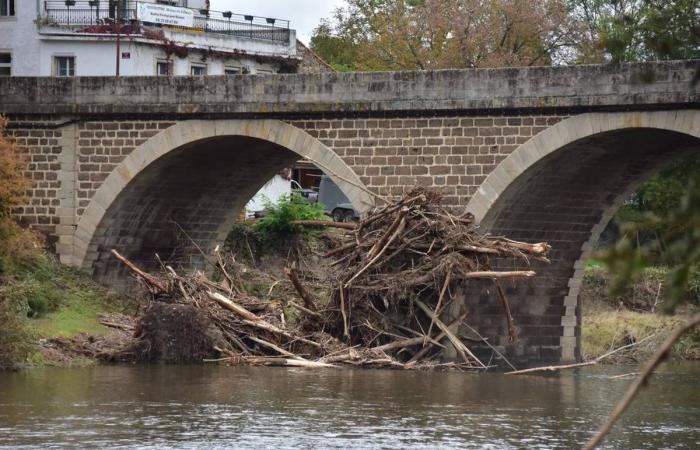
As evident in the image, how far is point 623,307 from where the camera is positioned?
33531mm

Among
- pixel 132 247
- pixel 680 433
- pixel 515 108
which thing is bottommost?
pixel 680 433

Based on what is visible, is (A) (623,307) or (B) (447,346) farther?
(A) (623,307)

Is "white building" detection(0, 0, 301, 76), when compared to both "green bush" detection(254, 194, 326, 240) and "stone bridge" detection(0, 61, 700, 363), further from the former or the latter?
"stone bridge" detection(0, 61, 700, 363)

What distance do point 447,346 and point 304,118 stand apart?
4.83 m

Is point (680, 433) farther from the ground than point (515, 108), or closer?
closer

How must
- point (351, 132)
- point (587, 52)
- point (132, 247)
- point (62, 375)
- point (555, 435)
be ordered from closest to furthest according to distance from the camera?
point (555, 435) < point (62, 375) < point (351, 132) < point (132, 247) < point (587, 52)

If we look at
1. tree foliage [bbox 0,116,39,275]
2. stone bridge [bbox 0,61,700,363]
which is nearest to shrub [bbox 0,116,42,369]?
tree foliage [bbox 0,116,39,275]

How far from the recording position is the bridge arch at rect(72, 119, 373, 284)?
86.0ft

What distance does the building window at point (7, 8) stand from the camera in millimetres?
43062

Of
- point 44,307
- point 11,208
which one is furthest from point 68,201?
point 44,307

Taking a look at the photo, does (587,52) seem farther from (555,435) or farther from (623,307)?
(555,435)

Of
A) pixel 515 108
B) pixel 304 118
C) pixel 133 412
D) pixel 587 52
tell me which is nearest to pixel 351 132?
pixel 304 118

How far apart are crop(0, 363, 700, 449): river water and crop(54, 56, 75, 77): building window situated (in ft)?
72.1

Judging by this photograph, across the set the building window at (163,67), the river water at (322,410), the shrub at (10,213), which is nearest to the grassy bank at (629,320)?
the river water at (322,410)
